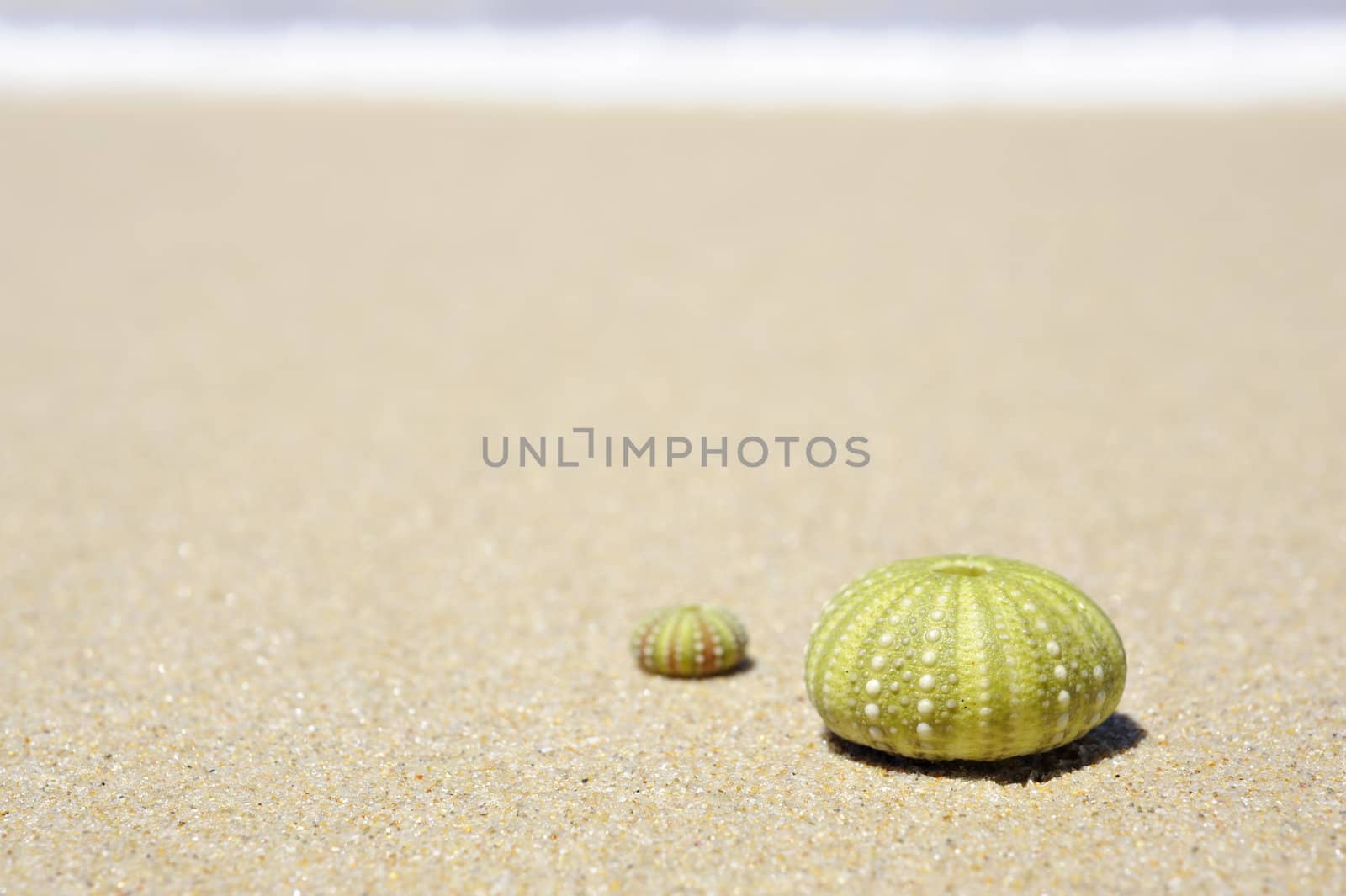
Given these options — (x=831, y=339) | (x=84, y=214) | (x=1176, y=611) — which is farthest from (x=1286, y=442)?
(x=84, y=214)

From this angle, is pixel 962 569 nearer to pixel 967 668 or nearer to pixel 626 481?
pixel 967 668

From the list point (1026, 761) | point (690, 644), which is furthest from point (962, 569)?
point (690, 644)

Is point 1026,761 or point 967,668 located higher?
point 967,668

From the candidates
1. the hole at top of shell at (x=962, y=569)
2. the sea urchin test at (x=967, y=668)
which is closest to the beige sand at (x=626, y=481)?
the sea urchin test at (x=967, y=668)

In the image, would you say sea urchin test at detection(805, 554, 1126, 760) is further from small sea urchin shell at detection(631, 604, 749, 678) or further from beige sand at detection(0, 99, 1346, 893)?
small sea urchin shell at detection(631, 604, 749, 678)

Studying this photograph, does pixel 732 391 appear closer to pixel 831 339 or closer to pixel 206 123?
pixel 831 339

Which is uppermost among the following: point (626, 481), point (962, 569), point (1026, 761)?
point (962, 569)
